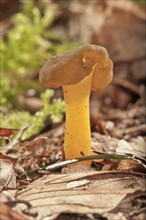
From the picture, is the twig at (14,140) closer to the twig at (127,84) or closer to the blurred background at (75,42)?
the blurred background at (75,42)

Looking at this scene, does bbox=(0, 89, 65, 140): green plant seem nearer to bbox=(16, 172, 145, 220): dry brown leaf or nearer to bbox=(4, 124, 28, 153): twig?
bbox=(4, 124, 28, 153): twig

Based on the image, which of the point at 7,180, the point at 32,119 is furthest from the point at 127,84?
the point at 7,180

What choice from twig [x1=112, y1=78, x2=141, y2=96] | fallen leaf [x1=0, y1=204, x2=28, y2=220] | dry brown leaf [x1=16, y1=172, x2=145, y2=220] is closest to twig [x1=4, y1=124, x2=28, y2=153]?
dry brown leaf [x1=16, y1=172, x2=145, y2=220]

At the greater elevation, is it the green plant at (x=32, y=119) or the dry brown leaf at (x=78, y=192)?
the green plant at (x=32, y=119)

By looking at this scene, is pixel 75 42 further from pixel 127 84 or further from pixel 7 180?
pixel 7 180

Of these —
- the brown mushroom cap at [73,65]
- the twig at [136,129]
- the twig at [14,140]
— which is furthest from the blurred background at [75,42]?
the brown mushroom cap at [73,65]

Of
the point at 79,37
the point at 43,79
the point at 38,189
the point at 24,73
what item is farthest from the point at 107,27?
the point at 38,189
